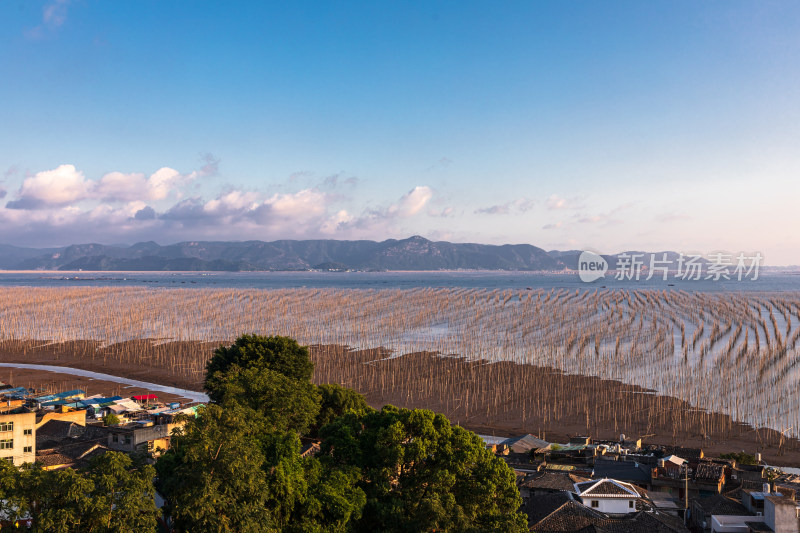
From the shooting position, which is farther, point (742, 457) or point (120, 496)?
point (742, 457)

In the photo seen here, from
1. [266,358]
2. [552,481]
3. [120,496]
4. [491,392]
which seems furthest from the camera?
[491,392]

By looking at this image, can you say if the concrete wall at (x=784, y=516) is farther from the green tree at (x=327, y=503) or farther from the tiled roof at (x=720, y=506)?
the green tree at (x=327, y=503)

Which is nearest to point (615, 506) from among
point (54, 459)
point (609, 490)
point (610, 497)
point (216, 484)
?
point (610, 497)

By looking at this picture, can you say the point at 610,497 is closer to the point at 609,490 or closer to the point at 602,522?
the point at 609,490

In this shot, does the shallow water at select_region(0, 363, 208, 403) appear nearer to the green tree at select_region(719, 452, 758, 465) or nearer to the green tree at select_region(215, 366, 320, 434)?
the green tree at select_region(215, 366, 320, 434)

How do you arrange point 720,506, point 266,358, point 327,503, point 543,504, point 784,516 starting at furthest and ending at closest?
point 266,358 → point 543,504 → point 720,506 → point 784,516 → point 327,503
